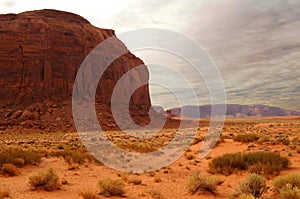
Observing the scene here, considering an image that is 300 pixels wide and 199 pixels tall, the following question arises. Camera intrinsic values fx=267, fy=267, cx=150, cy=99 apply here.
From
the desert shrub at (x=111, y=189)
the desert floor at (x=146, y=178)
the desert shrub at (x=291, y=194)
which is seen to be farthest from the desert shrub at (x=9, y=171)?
the desert shrub at (x=291, y=194)

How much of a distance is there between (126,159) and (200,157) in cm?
493

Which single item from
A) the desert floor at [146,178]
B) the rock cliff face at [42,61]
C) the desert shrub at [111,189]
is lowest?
the desert floor at [146,178]

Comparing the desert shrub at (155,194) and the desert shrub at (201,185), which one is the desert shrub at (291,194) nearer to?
the desert shrub at (201,185)

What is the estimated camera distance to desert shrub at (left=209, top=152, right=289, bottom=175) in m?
11.1

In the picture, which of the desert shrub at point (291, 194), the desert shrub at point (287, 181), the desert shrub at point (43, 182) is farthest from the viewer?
the desert shrub at point (43, 182)

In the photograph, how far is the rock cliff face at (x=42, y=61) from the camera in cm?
6719

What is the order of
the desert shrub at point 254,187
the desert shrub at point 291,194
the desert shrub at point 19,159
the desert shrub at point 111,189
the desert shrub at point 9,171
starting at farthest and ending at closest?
the desert shrub at point 19,159 → the desert shrub at point 9,171 → the desert shrub at point 111,189 → the desert shrub at point 254,187 → the desert shrub at point 291,194

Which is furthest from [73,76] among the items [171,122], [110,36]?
[171,122]

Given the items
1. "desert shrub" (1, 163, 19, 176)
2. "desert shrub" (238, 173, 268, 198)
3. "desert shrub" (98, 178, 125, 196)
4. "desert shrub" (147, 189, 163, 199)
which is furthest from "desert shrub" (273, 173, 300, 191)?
"desert shrub" (1, 163, 19, 176)

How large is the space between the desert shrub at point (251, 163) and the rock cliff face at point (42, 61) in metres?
56.3

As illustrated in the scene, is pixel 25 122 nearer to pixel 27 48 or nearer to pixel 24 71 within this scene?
pixel 24 71

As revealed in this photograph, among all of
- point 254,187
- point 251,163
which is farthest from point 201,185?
point 251,163

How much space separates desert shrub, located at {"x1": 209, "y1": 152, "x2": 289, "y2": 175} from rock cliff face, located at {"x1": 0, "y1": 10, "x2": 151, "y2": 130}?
56.3 meters

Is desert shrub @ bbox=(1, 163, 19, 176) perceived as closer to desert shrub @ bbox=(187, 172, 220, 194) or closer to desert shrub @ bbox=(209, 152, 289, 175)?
desert shrub @ bbox=(187, 172, 220, 194)
